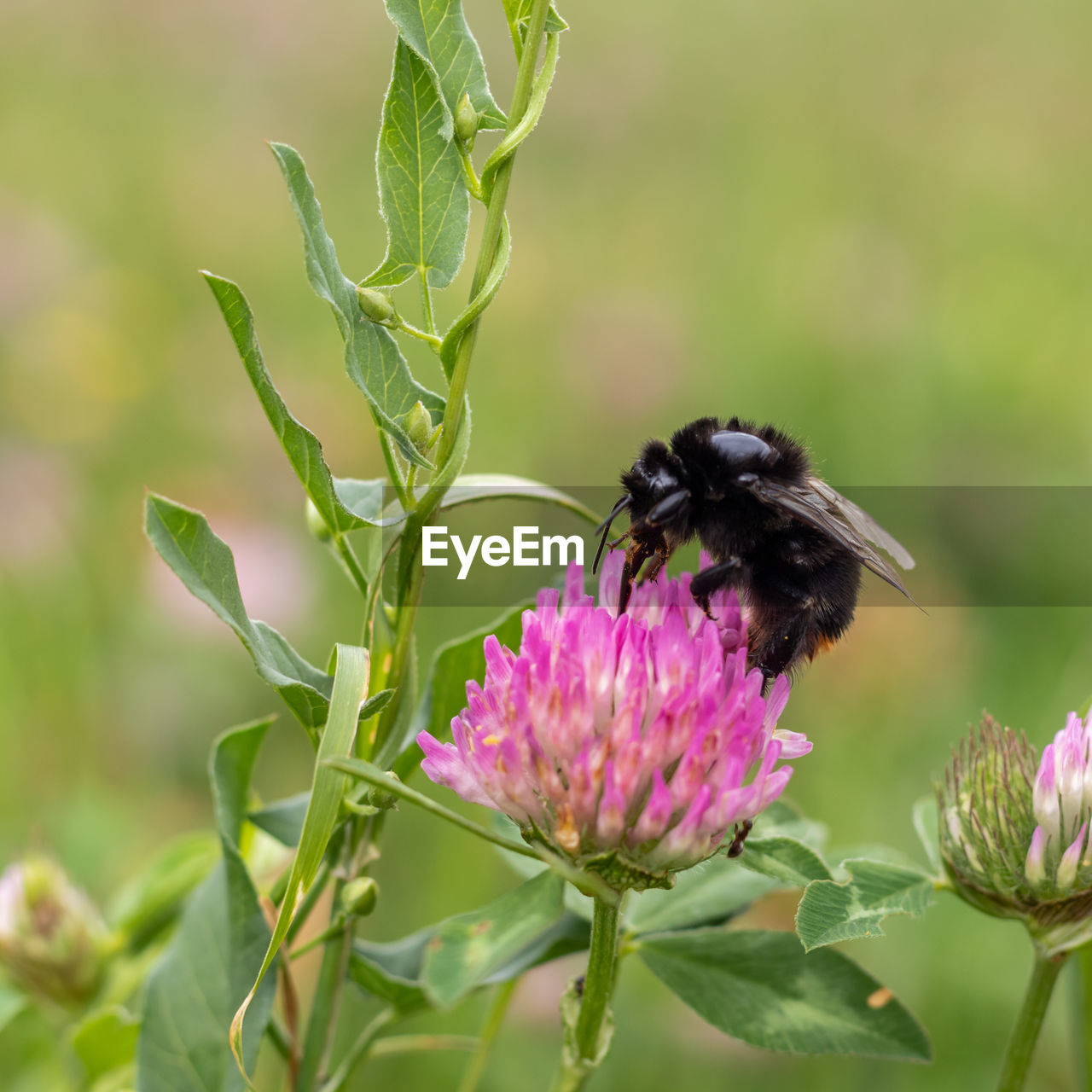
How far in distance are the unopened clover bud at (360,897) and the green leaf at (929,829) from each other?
18.3 inches

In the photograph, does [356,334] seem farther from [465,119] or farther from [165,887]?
[165,887]

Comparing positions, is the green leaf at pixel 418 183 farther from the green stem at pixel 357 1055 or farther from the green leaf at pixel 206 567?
the green stem at pixel 357 1055

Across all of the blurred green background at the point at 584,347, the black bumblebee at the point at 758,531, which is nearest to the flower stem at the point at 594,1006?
the black bumblebee at the point at 758,531

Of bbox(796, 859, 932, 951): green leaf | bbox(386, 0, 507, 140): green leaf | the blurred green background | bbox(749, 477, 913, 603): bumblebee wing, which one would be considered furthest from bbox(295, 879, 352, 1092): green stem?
the blurred green background

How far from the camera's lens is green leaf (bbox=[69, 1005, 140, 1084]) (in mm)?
1113

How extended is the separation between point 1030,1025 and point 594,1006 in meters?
0.34

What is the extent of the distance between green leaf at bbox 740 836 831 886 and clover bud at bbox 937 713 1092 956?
0.13 meters

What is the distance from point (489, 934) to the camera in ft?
3.07

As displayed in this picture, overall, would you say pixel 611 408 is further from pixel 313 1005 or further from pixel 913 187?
pixel 313 1005

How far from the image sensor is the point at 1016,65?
5453 millimetres

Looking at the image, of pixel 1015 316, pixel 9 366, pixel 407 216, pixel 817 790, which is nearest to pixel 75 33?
pixel 9 366

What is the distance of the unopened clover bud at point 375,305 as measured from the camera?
0.87m

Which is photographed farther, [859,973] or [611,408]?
[611,408]

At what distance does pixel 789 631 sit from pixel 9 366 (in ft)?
9.68
